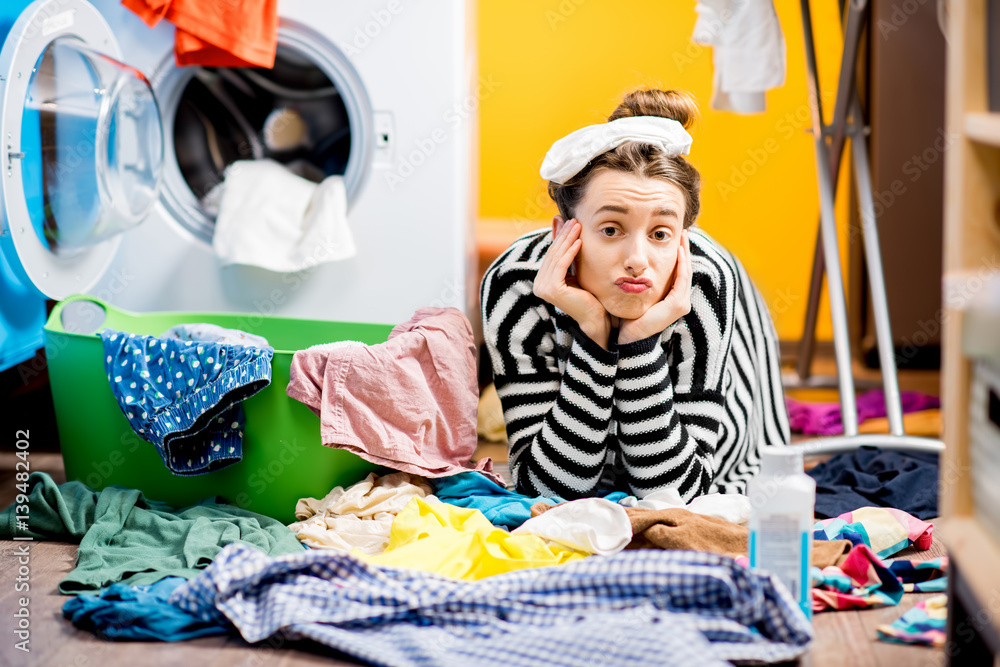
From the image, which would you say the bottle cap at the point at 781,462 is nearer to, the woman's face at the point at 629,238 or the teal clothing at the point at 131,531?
the woman's face at the point at 629,238

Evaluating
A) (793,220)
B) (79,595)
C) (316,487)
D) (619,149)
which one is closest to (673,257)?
(619,149)

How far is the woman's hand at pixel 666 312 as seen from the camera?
142 centimetres

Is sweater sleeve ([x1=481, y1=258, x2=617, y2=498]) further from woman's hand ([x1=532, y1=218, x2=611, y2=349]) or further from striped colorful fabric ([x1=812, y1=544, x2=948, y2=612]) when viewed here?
striped colorful fabric ([x1=812, y1=544, x2=948, y2=612])

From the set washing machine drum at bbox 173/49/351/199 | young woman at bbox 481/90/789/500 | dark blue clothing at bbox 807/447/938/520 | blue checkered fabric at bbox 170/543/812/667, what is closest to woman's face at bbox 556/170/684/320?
young woman at bbox 481/90/789/500

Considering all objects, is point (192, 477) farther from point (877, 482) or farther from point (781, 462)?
point (877, 482)

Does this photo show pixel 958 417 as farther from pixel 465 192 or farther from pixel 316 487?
pixel 465 192

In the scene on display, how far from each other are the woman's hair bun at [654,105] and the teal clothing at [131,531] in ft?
2.78

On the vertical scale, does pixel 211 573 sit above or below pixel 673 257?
below

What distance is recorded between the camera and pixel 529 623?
3.67 ft

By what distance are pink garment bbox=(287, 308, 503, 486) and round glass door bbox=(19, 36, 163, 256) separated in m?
0.65

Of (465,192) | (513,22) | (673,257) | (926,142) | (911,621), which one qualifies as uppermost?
(513,22)

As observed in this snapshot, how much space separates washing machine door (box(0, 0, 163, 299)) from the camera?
1646 millimetres

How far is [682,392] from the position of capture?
150 cm

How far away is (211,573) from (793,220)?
2377 millimetres
